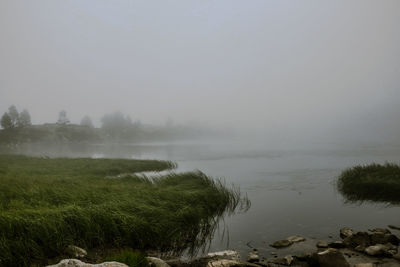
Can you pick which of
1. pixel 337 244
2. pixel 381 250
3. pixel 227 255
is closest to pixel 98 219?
pixel 227 255

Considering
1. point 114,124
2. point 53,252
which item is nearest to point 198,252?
point 53,252

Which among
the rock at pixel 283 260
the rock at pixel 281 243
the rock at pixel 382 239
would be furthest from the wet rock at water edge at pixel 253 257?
the rock at pixel 382 239

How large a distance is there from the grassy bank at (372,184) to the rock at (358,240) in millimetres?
8987

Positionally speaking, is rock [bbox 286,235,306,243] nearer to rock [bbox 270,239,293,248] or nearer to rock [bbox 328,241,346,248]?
rock [bbox 270,239,293,248]

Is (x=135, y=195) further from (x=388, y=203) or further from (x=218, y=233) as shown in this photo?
(x=388, y=203)

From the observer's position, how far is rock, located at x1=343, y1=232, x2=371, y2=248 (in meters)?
10.0

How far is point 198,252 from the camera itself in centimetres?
1045

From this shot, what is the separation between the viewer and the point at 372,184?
19.6m

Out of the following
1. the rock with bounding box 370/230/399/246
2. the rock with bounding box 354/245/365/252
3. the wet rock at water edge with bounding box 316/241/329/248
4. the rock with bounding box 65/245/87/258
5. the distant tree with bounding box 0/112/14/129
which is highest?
the distant tree with bounding box 0/112/14/129

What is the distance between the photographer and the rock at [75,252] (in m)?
8.48

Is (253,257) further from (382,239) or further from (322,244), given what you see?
(382,239)

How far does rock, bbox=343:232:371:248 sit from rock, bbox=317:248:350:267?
2408 millimetres

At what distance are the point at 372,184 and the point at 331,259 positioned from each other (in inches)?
572

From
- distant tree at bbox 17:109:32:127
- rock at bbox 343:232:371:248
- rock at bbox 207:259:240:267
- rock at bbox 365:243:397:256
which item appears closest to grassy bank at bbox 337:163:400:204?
rock at bbox 343:232:371:248
